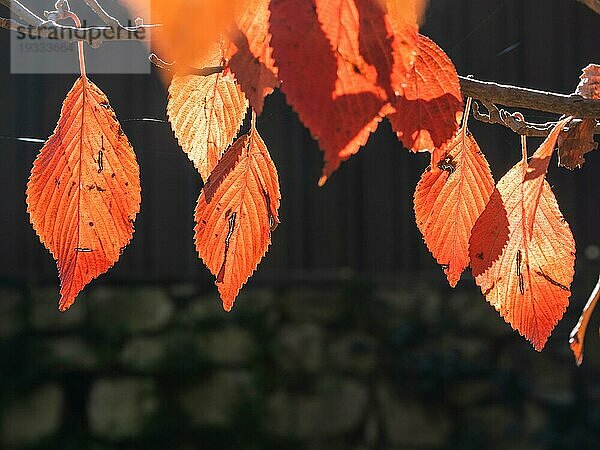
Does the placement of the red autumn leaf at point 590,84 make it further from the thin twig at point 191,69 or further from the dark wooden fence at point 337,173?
the dark wooden fence at point 337,173

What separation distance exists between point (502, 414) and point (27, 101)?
1848 mm

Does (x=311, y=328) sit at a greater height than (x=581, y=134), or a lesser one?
lesser

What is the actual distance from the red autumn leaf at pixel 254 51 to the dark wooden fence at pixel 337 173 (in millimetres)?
2323

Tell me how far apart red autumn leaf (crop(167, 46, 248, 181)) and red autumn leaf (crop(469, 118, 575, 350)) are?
0.12 metres

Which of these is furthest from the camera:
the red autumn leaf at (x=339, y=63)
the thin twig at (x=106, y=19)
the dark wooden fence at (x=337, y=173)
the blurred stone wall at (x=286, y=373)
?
the blurred stone wall at (x=286, y=373)

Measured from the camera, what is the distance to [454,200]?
0.37m

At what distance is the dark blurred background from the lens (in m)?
2.62

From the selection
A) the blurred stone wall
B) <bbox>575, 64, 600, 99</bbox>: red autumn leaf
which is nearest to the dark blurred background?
the blurred stone wall

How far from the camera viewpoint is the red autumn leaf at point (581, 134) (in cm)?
38

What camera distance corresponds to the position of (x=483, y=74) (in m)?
2.61

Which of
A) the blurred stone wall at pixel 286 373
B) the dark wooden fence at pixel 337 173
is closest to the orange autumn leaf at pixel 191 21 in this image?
the dark wooden fence at pixel 337 173

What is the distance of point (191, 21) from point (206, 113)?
12 cm

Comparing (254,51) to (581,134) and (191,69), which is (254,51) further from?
(581,134)

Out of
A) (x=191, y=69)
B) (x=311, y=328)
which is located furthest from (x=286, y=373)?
(x=191, y=69)
